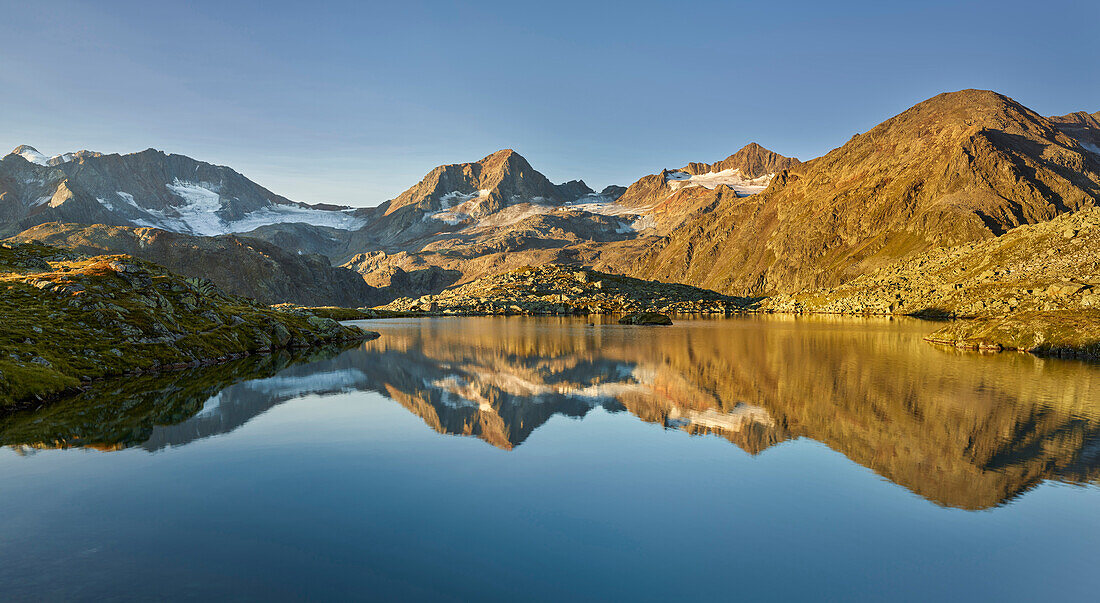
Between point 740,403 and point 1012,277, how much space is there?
14023 cm

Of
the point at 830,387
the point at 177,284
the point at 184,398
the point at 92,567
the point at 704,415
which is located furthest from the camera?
the point at 177,284

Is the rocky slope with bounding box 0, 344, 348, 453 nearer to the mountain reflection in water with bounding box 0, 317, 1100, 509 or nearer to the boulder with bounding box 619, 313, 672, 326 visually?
the mountain reflection in water with bounding box 0, 317, 1100, 509

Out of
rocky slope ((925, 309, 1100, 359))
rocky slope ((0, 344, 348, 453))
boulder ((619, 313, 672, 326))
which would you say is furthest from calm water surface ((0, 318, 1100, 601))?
boulder ((619, 313, 672, 326))

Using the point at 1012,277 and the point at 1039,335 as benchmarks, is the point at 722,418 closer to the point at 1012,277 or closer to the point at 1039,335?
the point at 1039,335

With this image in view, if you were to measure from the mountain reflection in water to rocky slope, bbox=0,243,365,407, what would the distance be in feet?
→ 12.4

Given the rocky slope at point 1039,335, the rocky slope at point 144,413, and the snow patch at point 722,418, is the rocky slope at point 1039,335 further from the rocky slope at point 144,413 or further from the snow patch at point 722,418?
the rocky slope at point 144,413

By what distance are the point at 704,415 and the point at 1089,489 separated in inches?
573

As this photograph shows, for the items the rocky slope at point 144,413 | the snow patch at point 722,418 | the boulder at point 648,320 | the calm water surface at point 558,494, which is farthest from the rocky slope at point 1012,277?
the rocky slope at point 144,413

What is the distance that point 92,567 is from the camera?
Result: 1253cm

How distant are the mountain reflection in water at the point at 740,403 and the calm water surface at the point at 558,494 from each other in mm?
234

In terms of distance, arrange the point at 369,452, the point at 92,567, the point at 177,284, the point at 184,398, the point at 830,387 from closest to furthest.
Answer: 1. the point at 92,567
2. the point at 369,452
3. the point at 184,398
4. the point at 830,387
5. the point at 177,284

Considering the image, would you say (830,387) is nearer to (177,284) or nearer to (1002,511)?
(1002,511)

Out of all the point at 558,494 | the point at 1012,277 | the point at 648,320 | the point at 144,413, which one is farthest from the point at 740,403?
the point at 1012,277

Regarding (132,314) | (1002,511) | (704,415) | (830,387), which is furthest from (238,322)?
(1002,511)
